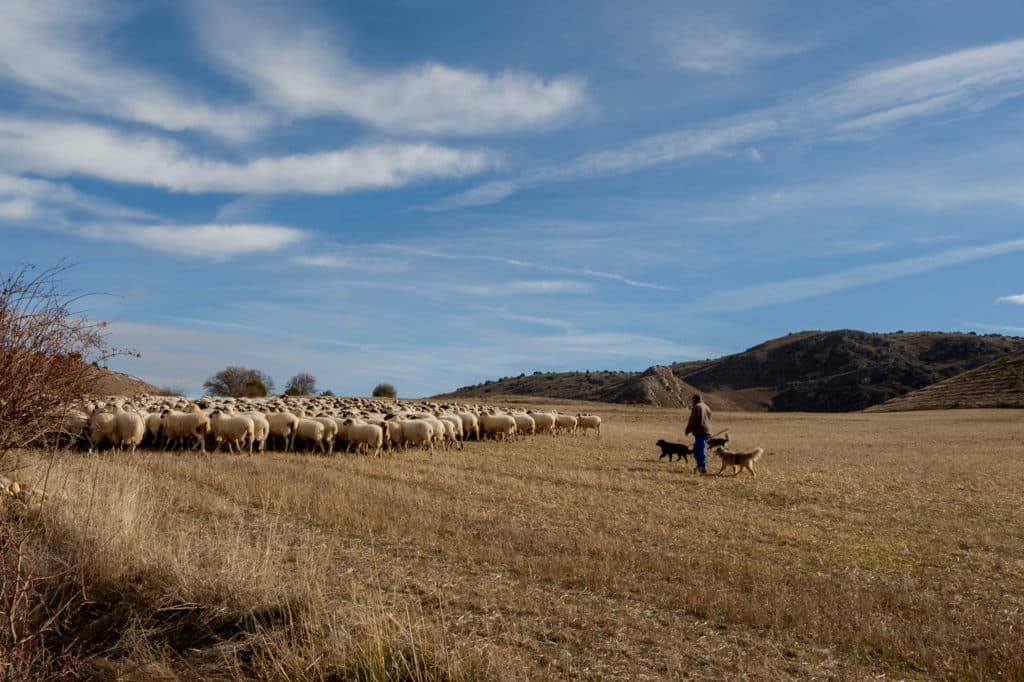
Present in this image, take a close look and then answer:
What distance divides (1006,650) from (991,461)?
21.3m

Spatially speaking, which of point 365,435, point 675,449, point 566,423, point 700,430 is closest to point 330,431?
point 365,435

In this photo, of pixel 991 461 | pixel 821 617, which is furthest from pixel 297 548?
pixel 991 461

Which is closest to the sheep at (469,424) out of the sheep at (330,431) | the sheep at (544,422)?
the sheep at (544,422)

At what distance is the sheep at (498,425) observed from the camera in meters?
32.7

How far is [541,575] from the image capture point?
9680 mm

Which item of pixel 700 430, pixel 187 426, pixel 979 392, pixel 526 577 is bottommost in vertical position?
pixel 526 577

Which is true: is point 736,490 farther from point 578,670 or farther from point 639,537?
point 578,670

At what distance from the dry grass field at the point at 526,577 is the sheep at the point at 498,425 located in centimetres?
1400

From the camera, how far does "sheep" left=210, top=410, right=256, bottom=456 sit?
926 inches

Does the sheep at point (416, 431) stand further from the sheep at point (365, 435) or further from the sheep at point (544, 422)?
the sheep at point (544, 422)

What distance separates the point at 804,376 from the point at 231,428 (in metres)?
126

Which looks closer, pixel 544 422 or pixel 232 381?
pixel 544 422

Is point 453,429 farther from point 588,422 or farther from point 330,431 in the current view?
point 588,422

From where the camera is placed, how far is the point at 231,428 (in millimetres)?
23531
